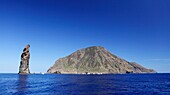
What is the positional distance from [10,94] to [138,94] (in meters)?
35.5

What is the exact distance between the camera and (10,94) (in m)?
59.4

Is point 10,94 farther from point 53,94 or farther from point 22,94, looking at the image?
point 53,94

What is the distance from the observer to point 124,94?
59.8m

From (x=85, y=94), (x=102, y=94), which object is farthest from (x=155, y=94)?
(x=85, y=94)

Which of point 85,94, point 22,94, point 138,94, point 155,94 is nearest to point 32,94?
point 22,94

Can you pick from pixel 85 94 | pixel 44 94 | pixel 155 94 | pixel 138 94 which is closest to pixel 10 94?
pixel 44 94

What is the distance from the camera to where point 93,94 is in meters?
59.0

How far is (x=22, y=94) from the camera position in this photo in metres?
59.4

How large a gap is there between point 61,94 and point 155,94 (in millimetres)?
26578

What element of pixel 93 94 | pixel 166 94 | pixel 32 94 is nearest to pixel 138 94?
pixel 166 94

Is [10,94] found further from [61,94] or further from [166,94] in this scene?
[166,94]

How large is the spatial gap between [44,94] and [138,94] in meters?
26.3

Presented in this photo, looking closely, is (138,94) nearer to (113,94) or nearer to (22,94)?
(113,94)

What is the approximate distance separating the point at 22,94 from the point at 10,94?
331 centimetres
